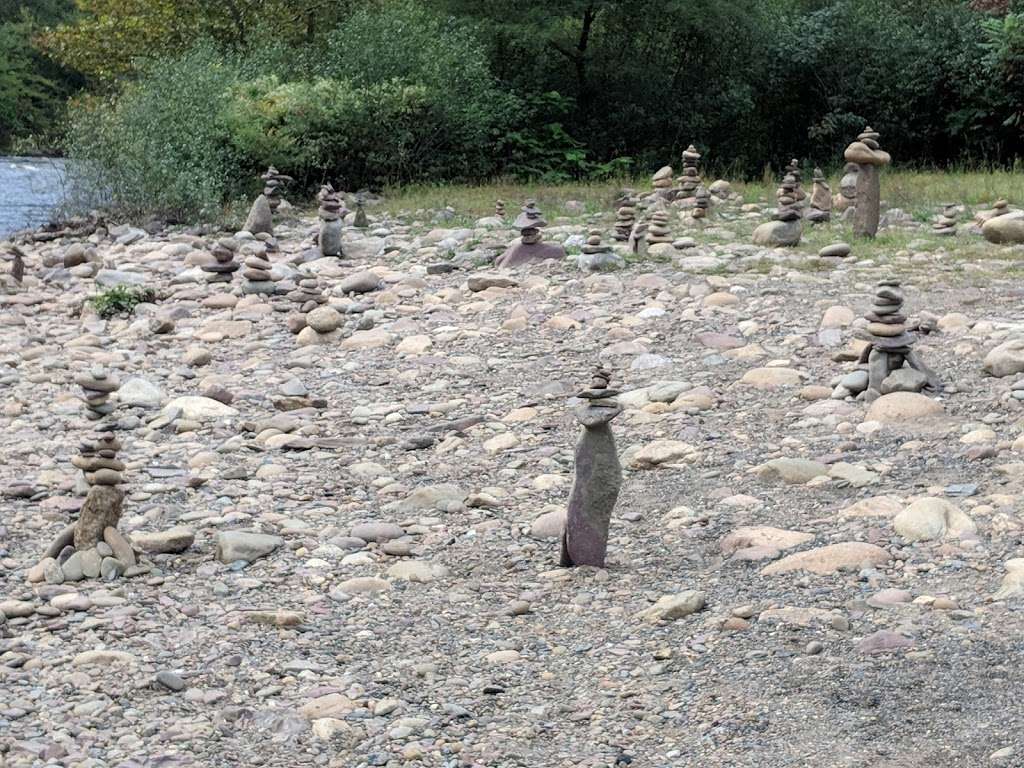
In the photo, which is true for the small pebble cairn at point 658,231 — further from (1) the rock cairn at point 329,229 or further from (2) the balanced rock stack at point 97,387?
(2) the balanced rock stack at point 97,387

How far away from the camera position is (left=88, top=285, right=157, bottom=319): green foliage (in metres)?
10.4

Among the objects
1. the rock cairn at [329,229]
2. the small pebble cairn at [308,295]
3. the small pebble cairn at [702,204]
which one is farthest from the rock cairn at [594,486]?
the small pebble cairn at [702,204]

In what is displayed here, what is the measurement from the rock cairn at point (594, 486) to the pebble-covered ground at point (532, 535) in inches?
3.8

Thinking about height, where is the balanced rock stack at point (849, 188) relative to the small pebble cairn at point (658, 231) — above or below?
above

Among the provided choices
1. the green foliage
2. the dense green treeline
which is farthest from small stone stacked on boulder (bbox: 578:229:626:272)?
the dense green treeline

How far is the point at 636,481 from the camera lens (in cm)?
600

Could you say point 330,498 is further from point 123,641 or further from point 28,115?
point 28,115

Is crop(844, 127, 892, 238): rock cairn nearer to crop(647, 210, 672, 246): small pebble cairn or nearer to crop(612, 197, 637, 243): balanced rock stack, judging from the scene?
crop(647, 210, 672, 246): small pebble cairn

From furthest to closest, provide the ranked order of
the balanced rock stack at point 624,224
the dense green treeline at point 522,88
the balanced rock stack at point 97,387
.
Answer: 1. the dense green treeline at point 522,88
2. the balanced rock stack at point 624,224
3. the balanced rock stack at point 97,387

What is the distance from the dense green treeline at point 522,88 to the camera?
15.2m

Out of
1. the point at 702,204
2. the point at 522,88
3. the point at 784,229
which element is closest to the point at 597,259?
the point at 784,229

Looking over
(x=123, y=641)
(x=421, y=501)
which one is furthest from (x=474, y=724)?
(x=421, y=501)

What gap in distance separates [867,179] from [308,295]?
435 centimetres

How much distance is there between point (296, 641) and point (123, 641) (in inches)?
23.9
